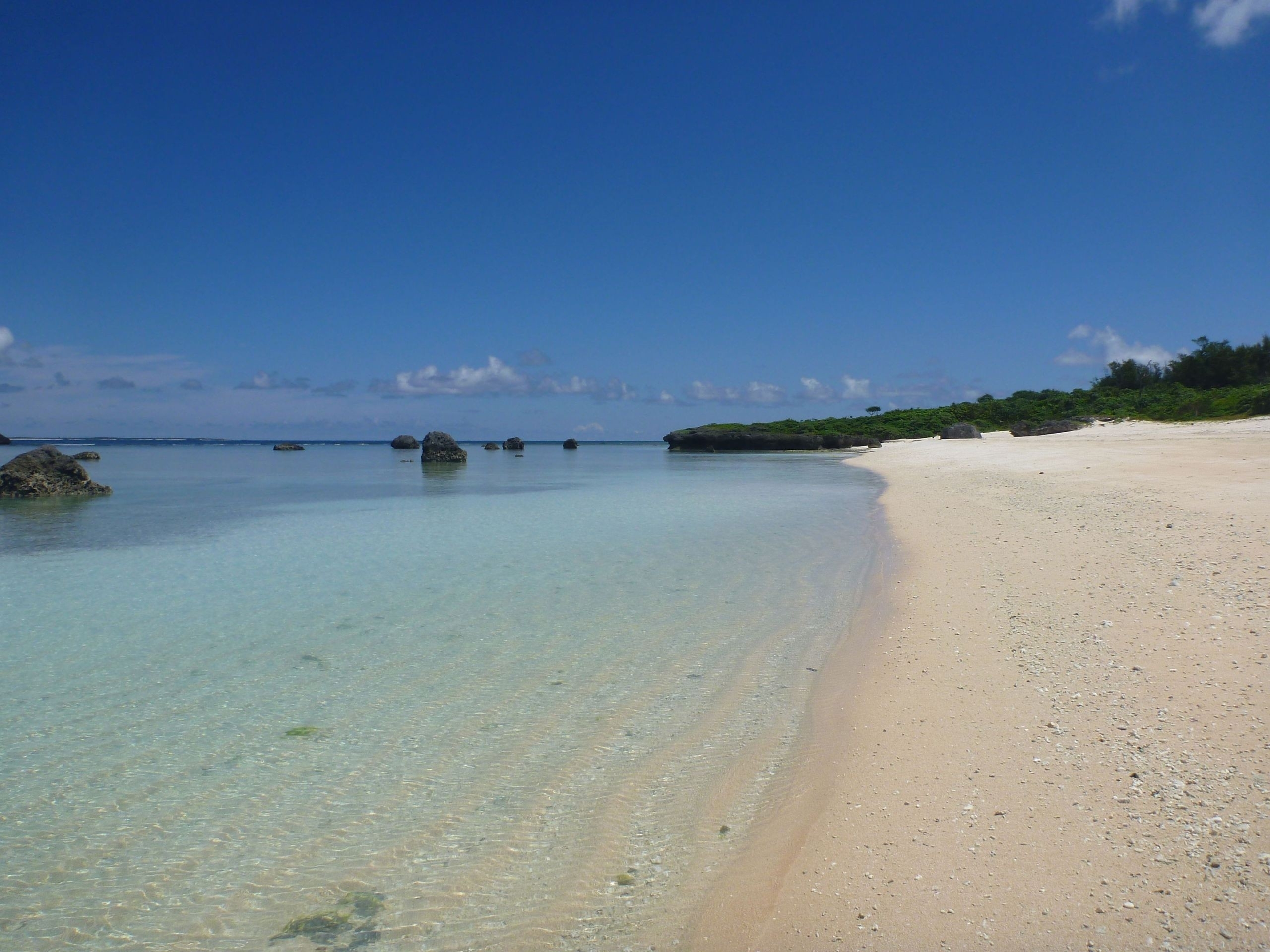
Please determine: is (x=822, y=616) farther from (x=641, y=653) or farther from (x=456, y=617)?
(x=456, y=617)

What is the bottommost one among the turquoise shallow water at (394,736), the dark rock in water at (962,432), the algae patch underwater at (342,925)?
the algae patch underwater at (342,925)

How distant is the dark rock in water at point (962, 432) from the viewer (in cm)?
5569

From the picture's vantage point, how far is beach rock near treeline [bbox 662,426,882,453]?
72.2 m

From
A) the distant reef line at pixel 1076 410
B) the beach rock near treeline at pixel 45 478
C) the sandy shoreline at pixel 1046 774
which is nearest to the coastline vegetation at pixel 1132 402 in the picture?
the distant reef line at pixel 1076 410

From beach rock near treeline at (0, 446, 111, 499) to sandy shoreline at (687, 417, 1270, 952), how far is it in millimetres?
24255

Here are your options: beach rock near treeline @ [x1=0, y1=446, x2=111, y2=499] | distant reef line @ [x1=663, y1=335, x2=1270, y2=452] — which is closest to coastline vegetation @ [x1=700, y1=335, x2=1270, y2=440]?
distant reef line @ [x1=663, y1=335, x2=1270, y2=452]

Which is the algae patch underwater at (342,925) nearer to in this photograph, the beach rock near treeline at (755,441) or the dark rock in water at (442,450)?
the dark rock in water at (442,450)

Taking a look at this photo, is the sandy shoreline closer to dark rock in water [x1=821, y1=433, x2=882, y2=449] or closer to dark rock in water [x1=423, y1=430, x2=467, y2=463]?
dark rock in water [x1=423, y1=430, x2=467, y2=463]

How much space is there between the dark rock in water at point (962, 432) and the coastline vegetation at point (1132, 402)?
407 centimetres

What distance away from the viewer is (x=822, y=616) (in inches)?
296

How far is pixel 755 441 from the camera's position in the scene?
2960 inches

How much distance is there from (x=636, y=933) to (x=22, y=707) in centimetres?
496

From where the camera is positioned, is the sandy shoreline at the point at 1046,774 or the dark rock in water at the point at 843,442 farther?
the dark rock in water at the point at 843,442

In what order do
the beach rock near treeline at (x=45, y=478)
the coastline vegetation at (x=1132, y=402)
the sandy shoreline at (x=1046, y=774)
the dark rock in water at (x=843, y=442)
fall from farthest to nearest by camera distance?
the dark rock in water at (x=843, y=442), the coastline vegetation at (x=1132, y=402), the beach rock near treeline at (x=45, y=478), the sandy shoreline at (x=1046, y=774)
